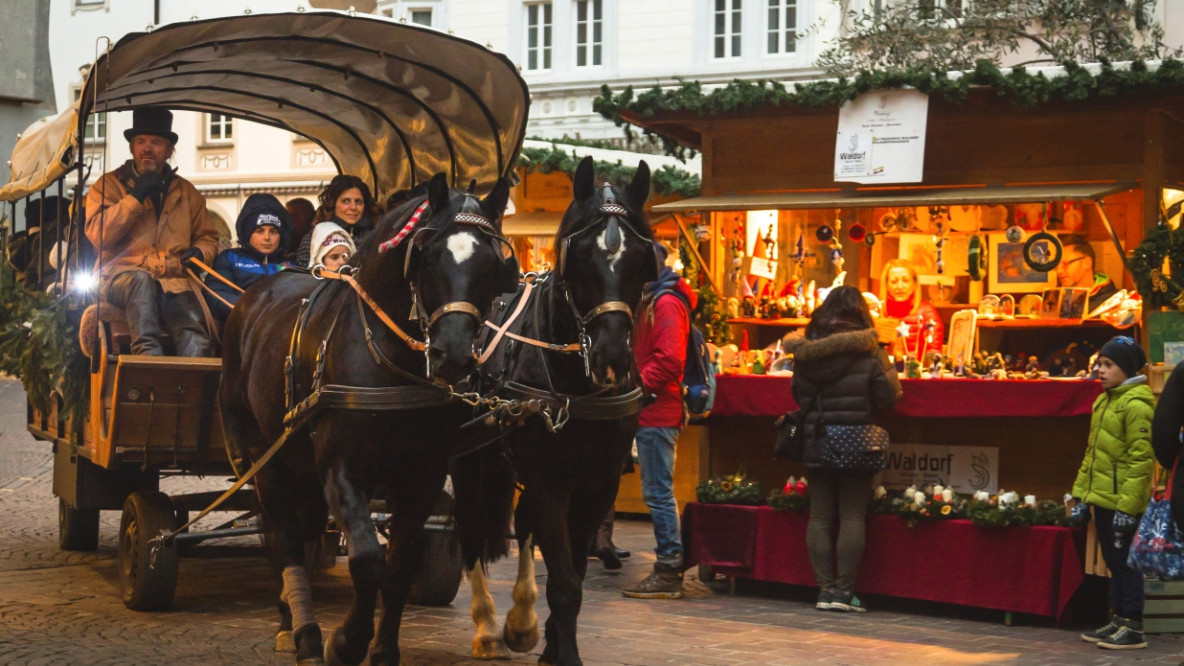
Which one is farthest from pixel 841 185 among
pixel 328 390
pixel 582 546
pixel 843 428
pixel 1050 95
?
pixel 328 390

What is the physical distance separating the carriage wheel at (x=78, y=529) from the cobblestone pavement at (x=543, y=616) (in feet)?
0.93

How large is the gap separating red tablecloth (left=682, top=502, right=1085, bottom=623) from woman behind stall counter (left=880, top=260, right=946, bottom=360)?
2829 millimetres

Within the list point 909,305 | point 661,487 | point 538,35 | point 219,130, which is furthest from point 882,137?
point 219,130

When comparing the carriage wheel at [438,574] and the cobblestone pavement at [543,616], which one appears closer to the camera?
the cobblestone pavement at [543,616]

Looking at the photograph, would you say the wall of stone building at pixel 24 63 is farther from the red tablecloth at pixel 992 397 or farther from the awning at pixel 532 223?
the awning at pixel 532 223

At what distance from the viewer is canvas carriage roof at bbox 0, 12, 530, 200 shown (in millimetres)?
7988

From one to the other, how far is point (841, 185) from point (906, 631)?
13.4ft

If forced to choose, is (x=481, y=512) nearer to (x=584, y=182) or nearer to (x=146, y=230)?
(x=584, y=182)

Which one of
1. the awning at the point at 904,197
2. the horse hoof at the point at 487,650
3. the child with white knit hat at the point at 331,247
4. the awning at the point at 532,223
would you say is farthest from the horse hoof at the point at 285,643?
the awning at the point at 532,223

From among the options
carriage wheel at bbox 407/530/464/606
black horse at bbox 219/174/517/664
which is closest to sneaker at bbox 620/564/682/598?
carriage wheel at bbox 407/530/464/606

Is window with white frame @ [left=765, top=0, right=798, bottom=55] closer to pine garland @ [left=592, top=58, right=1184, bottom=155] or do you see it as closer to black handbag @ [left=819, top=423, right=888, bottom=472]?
pine garland @ [left=592, top=58, right=1184, bottom=155]

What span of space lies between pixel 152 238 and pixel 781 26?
70.7ft

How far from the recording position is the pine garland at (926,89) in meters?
9.65

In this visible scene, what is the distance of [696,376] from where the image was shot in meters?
9.36
